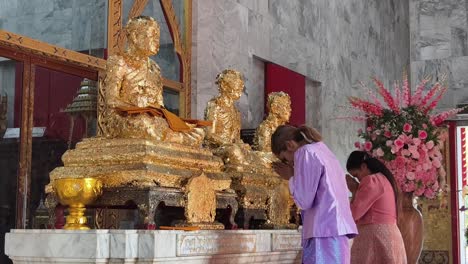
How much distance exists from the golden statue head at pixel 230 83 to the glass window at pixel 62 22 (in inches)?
40.0

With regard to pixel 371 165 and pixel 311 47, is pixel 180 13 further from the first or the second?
pixel 371 165

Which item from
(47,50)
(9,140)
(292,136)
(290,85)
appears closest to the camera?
(292,136)

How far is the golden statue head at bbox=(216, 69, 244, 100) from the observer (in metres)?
5.85

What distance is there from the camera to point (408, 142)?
5809 millimetres

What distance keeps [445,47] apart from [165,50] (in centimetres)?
593

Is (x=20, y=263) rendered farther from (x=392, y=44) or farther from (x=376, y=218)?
(x=392, y=44)

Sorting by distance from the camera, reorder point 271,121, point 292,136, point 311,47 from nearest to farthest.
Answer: point 292,136
point 271,121
point 311,47

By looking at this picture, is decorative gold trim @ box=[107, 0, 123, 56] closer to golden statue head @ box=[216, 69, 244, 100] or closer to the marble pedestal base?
golden statue head @ box=[216, 69, 244, 100]

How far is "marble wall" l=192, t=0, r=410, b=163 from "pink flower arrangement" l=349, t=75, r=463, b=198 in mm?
1823

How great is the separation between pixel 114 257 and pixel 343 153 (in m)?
6.87

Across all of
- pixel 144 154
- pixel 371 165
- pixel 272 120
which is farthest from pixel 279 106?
pixel 144 154

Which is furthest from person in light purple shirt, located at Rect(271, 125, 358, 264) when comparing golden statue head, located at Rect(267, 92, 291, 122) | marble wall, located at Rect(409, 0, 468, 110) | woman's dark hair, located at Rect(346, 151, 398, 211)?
marble wall, located at Rect(409, 0, 468, 110)

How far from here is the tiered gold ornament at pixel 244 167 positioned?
5211 millimetres

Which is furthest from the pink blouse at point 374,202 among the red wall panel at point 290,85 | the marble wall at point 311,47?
the red wall panel at point 290,85
